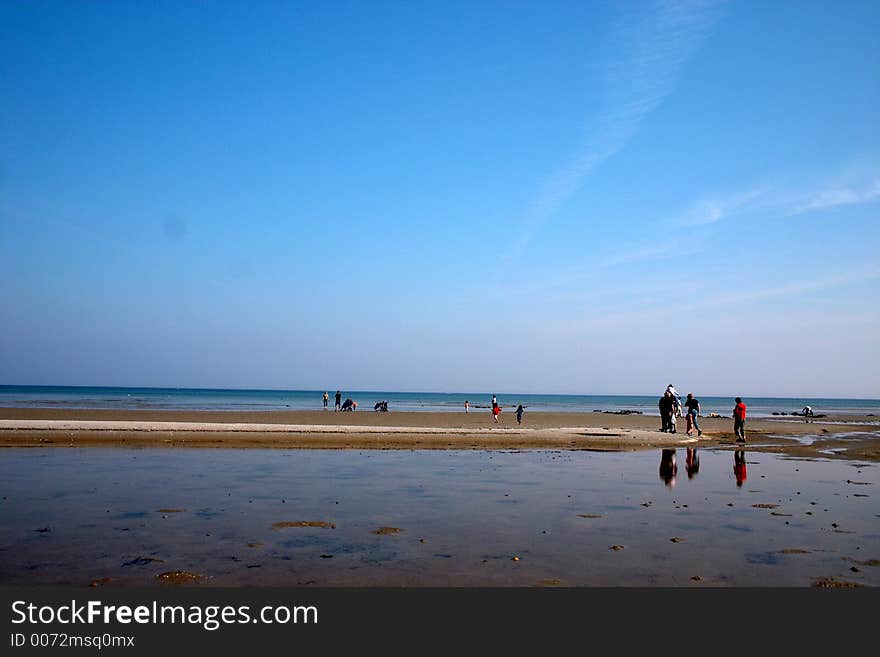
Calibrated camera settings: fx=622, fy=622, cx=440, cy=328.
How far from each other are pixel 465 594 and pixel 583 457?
761 inches

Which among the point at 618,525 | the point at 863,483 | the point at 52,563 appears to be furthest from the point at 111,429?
the point at 863,483

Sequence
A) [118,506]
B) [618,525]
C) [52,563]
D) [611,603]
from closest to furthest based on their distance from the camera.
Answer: [611,603]
[52,563]
[618,525]
[118,506]

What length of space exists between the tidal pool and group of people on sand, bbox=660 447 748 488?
252mm

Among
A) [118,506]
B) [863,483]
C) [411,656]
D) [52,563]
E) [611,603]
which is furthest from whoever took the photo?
[863,483]

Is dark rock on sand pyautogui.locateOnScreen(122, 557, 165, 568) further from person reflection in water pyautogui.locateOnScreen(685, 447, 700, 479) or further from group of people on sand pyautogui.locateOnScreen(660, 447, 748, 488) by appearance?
person reflection in water pyautogui.locateOnScreen(685, 447, 700, 479)

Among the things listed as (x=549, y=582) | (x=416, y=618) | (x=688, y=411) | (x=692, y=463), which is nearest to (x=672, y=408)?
(x=688, y=411)

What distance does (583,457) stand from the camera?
26391 mm

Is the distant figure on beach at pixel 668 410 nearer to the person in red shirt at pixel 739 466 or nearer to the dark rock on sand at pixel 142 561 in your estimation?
the person in red shirt at pixel 739 466

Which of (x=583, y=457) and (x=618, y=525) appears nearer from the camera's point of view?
(x=618, y=525)

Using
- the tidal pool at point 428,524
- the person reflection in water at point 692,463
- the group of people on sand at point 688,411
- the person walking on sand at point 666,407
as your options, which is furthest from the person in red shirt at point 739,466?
the person walking on sand at point 666,407

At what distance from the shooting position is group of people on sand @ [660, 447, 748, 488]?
774 inches

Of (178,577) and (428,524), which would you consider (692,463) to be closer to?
(428,524)

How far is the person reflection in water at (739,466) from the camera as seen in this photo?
63.8 ft

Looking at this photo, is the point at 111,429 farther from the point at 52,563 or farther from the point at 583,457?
the point at 52,563
